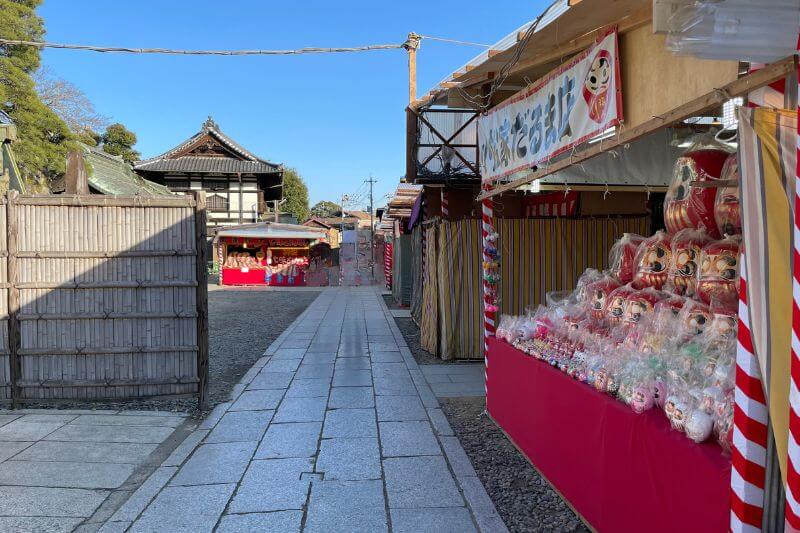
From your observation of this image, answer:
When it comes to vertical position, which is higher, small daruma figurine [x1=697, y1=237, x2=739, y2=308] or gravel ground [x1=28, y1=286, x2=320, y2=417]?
small daruma figurine [x1=697, y1=237, x2=739, y2=308]

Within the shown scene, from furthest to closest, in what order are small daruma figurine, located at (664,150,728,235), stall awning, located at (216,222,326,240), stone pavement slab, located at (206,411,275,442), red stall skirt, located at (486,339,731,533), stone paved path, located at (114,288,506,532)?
stall awning, located at (216,222,326,240) → stone pavement slab, located at (206,411,275,442) → stone paved path, located at (114,288,506,532) → small daruma figurine, located at (664,150,728,235) → red stall skirt, located at (486,339,731,533)

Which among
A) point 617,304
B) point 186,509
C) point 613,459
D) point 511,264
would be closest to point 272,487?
point 186,509

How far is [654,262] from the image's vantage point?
10.8ft

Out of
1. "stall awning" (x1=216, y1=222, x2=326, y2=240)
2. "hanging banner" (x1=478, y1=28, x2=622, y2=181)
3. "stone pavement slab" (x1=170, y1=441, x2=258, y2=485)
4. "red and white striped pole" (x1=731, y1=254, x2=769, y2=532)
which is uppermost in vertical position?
"stall awning" (x1=216, y1=222, x2=326, y2=240)

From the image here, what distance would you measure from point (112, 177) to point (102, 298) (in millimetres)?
17739

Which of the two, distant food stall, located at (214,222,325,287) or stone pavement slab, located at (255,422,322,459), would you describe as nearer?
stone pavement slab, located at (255,422,322,459)

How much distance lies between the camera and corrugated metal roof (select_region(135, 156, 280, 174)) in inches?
1083

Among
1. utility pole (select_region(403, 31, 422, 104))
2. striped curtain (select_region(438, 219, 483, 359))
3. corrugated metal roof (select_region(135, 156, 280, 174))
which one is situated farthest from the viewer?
corrugated metal roof (select_region(135, 156, 280, 174))

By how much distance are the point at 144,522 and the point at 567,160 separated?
3439mm

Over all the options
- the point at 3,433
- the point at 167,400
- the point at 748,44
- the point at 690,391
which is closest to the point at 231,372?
the point at 167,400

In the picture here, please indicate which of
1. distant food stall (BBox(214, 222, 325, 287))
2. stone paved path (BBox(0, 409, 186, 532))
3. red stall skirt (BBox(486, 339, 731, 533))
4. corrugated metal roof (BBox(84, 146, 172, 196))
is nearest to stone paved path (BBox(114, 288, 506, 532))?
stone paved path (BBox(0, 409, 186, 532))

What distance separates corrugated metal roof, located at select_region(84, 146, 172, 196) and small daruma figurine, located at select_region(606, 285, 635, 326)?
53.4 ft

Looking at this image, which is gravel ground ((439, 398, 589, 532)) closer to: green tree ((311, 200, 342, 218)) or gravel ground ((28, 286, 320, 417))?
gravel ground ((28, 286, 320, 417))

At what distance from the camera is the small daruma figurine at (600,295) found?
3.65 metres
